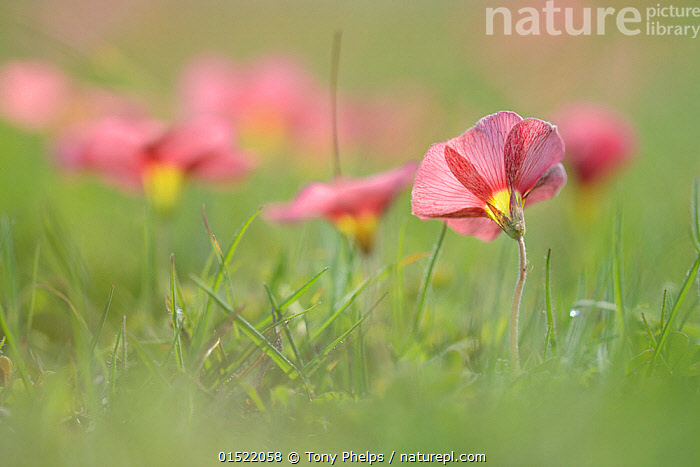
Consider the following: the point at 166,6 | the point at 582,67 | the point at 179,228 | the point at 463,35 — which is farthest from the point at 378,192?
the point at 166,6

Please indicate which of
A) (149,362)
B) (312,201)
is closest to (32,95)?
(312,201)

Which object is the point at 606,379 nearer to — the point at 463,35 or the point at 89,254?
the point at 89,254

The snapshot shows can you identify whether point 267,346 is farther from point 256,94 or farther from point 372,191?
point 256,94

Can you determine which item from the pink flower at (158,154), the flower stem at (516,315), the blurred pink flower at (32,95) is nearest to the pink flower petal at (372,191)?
the flower stem at (516,315)

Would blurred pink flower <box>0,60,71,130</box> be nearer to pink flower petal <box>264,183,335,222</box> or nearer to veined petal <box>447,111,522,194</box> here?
pink flower petal <box>264,183,335,222</box>

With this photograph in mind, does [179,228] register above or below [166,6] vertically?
below
